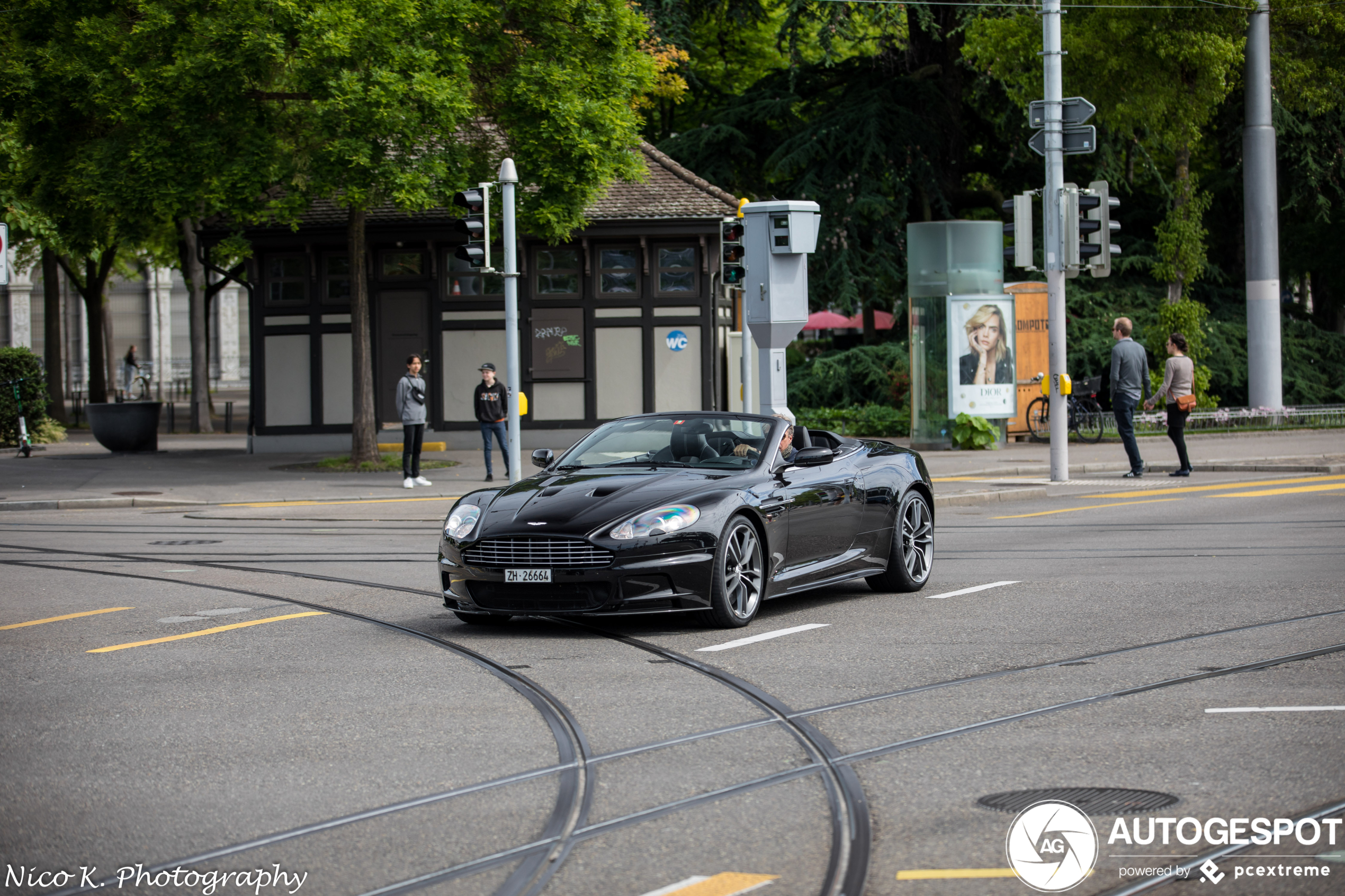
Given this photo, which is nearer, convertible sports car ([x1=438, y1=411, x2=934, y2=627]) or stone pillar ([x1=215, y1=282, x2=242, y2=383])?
convertible sports car ([x1=438, y1=411, x2=934, y2=627])

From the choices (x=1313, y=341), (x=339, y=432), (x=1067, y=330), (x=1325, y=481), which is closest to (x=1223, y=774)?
(x=1325, y=481)

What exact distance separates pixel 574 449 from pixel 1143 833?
6302 mm

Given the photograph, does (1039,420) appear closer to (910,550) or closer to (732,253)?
(732,253)

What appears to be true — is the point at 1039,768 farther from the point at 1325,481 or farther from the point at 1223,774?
the point at 1325,481

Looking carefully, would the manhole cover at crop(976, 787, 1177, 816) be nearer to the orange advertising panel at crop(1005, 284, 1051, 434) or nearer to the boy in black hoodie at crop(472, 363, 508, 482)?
the boy in black hoodie at crop(472, 363, 508, 482)

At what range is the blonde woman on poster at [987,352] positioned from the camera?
26625mm

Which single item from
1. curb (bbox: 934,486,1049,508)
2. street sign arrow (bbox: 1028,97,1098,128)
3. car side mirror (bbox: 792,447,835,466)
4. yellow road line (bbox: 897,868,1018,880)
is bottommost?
yellow road line (bbox: 897,868,1018,880)

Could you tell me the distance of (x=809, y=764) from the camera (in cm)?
597

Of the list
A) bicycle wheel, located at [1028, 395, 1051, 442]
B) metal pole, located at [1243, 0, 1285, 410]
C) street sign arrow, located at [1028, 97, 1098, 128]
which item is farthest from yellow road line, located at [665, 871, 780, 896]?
metal pole, located at [1243, 0, 1285, 410]

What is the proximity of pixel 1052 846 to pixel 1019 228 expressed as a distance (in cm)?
1620

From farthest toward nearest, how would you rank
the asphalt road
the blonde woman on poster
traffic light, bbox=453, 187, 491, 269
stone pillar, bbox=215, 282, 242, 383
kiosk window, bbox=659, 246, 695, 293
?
stone pillar, bbox=215, 282, 242, 383
kiosk window, bbox=659, 246, 695, 293
the blonde woman on poster
traffic light, bbox=453, 187, 491, 269
the asphalt road

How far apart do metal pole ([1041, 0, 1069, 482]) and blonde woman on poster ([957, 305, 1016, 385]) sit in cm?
566


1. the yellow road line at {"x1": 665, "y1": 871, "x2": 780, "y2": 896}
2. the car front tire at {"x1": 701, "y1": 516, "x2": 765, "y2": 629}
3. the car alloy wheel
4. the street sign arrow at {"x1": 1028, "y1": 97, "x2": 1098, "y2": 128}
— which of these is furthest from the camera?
the street sign arrow at {"x1": 1028, "y1": 97, "x2": 1098, "y2": 128}

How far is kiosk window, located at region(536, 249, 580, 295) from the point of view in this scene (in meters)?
30.9
